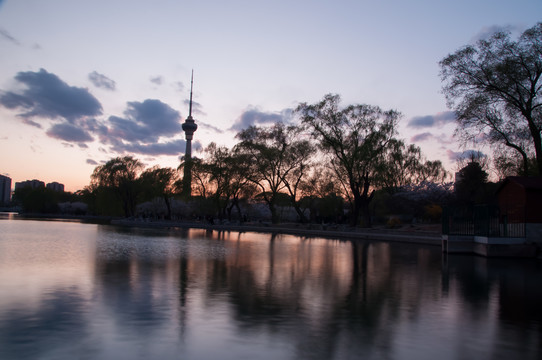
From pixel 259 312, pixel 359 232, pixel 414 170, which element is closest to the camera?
pixel 259 312

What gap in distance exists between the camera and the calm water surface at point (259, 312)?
21.3ft

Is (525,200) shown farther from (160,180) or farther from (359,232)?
(160,180)

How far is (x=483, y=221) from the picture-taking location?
945 inches

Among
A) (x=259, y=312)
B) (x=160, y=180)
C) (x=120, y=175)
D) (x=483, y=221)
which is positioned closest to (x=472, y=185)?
(x=483, y=221)

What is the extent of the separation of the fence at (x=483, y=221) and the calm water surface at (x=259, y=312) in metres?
7.96

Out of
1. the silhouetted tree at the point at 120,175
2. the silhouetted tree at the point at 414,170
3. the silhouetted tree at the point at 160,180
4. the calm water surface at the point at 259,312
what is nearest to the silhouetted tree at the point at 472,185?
the silhouetted tree at the point at 414,170

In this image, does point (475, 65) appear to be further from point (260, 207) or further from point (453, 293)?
point (260, 207)

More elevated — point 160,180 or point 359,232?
point 160,180

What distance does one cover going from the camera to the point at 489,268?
1833cm

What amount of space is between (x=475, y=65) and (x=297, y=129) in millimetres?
25489

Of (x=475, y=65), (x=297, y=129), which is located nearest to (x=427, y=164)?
(x=297, y=129)

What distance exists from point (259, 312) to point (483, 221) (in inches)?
755

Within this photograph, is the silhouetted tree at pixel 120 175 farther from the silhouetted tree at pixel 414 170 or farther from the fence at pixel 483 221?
the fence at pixel 483 221

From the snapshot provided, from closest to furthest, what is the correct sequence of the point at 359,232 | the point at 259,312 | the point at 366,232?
the point at 259,312 → the point at 366,232 → the point at 359,232
